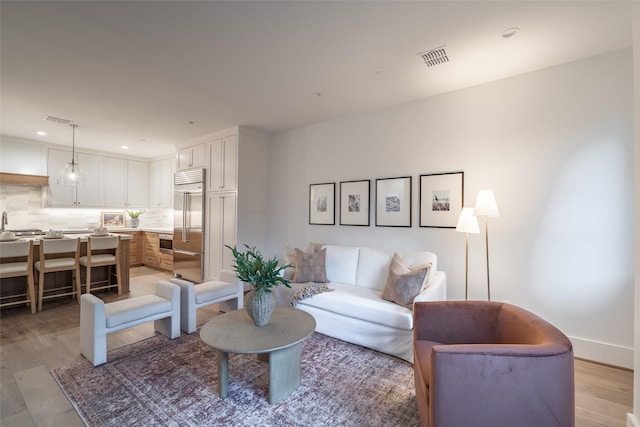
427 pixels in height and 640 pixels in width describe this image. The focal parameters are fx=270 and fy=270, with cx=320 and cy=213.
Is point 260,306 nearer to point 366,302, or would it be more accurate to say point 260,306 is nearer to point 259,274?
point 259,274

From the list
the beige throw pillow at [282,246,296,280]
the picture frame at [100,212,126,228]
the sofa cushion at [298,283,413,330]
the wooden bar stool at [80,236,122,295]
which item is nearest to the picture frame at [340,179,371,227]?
the beige throw pillow at [282,246,296,280]

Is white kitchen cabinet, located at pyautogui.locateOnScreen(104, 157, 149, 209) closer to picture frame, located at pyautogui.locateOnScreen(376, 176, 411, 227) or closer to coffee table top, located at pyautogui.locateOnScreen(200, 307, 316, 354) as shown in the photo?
coffee table top, located at pyautogui.locateOnScreen(200, 307, 316, 354)

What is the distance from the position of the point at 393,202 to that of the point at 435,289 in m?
1.30

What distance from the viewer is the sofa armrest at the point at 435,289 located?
2.43 meters

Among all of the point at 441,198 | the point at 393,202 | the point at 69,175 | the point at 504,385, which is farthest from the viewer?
the point at 69,175

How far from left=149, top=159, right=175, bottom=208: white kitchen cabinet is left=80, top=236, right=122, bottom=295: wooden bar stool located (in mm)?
2163

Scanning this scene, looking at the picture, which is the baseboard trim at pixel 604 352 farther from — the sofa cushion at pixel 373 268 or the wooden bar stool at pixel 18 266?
the wooden bar stool at pixel 18 266

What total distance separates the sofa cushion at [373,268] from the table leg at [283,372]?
4.79ft

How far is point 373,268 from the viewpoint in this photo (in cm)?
326

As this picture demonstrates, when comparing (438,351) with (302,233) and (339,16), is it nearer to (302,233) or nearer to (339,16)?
(339,16)

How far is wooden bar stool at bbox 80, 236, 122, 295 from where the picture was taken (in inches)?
156

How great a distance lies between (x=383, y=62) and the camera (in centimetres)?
249

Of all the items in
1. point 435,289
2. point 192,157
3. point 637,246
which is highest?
point 192,157

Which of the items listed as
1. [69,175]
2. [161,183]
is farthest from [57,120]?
[161,183]
